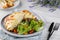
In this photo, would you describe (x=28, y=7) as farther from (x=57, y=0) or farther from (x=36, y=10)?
(x=57, y=0)

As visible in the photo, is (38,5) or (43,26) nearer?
(43,26)

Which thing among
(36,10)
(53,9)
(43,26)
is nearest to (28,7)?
(36,10)

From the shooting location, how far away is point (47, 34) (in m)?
1.01

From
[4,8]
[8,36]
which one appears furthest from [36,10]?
[8,36]

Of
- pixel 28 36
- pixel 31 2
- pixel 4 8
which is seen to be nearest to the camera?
pixel 28 36

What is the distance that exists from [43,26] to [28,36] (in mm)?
105

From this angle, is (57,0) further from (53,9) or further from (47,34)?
(47,34)

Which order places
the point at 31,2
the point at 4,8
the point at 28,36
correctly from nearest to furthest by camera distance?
the point at 28,36 < the point at 4,8 < the point at 31,2

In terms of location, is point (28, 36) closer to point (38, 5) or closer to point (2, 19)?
point (2, 19)

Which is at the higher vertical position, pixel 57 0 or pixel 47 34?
pixel 57 0

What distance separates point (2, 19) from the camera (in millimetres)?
1052

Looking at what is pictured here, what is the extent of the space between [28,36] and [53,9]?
1.13 feet

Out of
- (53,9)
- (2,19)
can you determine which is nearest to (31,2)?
(53,9)

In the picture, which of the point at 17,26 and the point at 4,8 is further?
the point at 4,8
